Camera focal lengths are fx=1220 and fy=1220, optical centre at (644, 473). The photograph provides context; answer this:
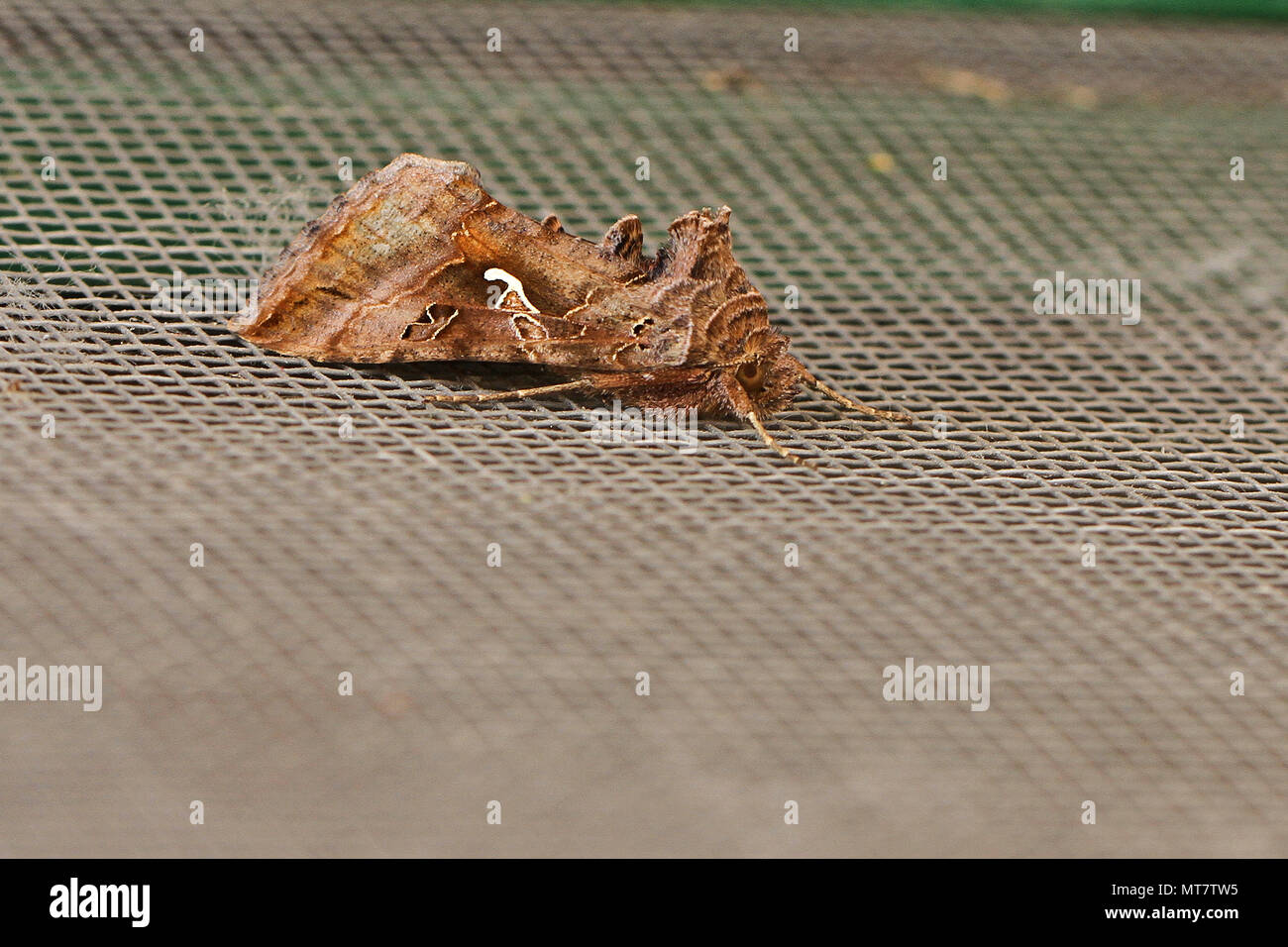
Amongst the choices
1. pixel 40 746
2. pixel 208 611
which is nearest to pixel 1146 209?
pixel 208 611

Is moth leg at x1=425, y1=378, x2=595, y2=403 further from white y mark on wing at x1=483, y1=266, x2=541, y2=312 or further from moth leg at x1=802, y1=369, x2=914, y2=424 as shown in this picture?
moth leg at x1=802, y1=369, x2=914, y2=424

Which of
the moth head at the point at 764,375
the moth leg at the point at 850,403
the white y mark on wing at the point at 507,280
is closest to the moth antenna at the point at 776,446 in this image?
the moth head at the point at 764,375

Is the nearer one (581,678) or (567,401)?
(581,678)

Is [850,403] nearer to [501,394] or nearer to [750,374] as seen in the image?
[750,374]

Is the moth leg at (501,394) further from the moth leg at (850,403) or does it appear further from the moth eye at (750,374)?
the moth leg at (850,403)

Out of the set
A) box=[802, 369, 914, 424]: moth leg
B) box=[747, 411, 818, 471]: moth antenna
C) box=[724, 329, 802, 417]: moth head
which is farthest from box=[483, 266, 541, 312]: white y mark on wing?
box=[802, 369, 914, 424]: moth leg

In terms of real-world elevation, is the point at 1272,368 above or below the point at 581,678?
above

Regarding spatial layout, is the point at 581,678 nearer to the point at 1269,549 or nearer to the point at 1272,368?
the point at 1269,549
